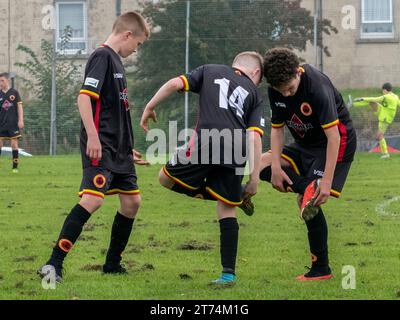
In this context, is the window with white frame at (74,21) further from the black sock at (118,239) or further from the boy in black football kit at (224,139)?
the boy in black football kit at (224,139)

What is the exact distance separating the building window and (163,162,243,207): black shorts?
22.6 meters

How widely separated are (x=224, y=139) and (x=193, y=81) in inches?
18.9

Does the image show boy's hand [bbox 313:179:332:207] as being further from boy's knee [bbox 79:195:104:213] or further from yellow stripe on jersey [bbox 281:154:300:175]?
boy's knee [bbox 79:195:104:213]

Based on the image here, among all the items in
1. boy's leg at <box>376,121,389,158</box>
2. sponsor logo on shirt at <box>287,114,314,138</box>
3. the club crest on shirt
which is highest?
the club crest on shirt

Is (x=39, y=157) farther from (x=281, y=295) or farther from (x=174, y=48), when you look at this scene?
(x=281, y=295)

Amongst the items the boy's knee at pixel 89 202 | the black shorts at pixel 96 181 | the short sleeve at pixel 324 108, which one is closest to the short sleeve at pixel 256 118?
the short sleeve at pixel 324 108

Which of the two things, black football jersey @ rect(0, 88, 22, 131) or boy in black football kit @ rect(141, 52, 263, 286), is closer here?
boy in black football kit @ rect(141, 52, 263, 286)

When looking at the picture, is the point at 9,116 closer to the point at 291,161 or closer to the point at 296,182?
the point at 291,161

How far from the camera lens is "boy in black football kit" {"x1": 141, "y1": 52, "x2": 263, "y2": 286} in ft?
22.6

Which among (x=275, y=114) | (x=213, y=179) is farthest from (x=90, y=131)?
(x=275, y=114)

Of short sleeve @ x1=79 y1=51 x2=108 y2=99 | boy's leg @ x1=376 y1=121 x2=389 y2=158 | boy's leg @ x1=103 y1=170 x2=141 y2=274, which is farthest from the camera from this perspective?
boy's leg @ x1=376 y1=121 x2=389 y2=158

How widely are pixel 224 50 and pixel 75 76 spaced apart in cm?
393

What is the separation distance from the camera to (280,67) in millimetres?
6691

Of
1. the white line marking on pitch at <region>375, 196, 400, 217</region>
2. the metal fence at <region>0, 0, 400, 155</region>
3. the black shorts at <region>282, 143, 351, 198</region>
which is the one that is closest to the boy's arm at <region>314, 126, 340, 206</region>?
the black shorts at <region>282, 143, 351, 198</region>
